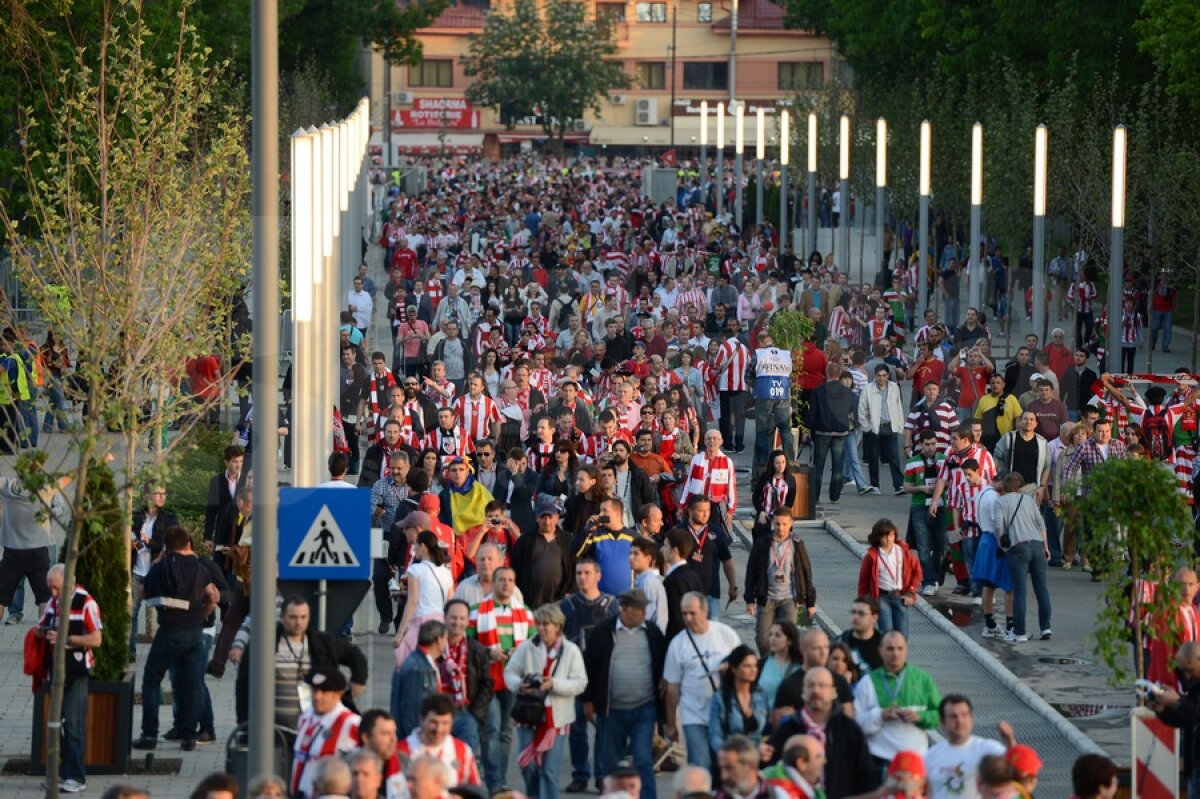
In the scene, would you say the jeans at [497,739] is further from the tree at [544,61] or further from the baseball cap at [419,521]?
the tree at [544,61]

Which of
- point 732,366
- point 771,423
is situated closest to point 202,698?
point 771,423

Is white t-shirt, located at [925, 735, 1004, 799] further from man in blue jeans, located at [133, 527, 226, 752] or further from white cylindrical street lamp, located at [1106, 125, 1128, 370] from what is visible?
white cylindrical street lamp, located at [1106, 125, 1128, 370]

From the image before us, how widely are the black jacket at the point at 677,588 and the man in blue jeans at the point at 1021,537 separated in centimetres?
433

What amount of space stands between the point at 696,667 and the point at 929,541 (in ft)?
27.6

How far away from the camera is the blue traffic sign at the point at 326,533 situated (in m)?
13.9

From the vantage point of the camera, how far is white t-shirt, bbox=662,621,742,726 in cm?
1484

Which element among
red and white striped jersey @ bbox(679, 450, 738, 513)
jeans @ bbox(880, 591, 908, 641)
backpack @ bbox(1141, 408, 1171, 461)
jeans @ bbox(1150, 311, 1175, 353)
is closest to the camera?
jeans @ bbox(880, 591, 908, 641)

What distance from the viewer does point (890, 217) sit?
66.3m

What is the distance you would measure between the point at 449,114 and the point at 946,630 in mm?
113478

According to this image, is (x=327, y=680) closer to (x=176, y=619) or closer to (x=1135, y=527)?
(x=176, y=619)

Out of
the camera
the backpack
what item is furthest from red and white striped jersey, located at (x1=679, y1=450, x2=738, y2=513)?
the camera

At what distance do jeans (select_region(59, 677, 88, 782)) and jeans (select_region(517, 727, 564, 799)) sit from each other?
2885 millimetres

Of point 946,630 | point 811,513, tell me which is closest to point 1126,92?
point 811,513

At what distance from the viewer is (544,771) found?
15164mm
